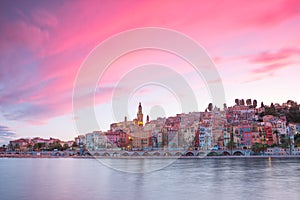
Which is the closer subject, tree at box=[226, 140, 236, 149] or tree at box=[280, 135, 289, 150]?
tree at box=[280, 135, 289, 150]

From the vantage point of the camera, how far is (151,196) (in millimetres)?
15797

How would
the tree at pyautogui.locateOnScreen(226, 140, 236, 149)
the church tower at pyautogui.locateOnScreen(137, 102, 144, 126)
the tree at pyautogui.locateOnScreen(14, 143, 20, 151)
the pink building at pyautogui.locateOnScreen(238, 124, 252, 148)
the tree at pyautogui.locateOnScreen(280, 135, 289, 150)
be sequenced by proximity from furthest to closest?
the tree at pyautogui.locateOnScreen(14, 143, 20, 151) < the church tower at pyautogui.locateOnScreen(137, 102, 144, 126) < the pink building at pyautogui.locateOnScreen(238, 124, 252, 148) < the tree at pyautogui.locateOnScreen(226, 140, 236, 149) < the tree at pyautogui.locateOnScreen(280, 135, 289, 150)

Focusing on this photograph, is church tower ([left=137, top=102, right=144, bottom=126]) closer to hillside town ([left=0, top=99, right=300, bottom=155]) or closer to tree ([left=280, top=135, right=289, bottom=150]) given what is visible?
hillside town ([left=0, top=99, right=300, bottom=155])

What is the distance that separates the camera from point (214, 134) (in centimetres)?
6988

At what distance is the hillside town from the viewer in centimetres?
6438

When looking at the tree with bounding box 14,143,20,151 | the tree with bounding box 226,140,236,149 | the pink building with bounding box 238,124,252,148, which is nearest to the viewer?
the tree with bounding box 226,140,236,149

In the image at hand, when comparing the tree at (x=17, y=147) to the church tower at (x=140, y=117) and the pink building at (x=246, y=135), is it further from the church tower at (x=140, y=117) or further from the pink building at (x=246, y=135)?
the pink building at (x=246, y=135)

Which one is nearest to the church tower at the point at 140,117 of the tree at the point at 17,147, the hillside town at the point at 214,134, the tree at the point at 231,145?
the hillside town at the point at 214,134

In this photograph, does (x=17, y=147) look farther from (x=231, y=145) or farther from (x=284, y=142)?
(x=284, y=142)

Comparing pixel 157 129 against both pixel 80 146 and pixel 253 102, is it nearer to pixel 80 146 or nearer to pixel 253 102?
pixel 80 146

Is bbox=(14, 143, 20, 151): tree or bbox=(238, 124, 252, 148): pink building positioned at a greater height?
bbox=(238, 124, 252, 148): pink building

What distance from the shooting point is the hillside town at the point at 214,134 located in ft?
211

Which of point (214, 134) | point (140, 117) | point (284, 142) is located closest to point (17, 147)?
point (140, 117)

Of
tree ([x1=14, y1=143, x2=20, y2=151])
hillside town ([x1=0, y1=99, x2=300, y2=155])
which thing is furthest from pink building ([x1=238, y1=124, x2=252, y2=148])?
tree ([x1=14, y1=143, x2=20, y2=151])
